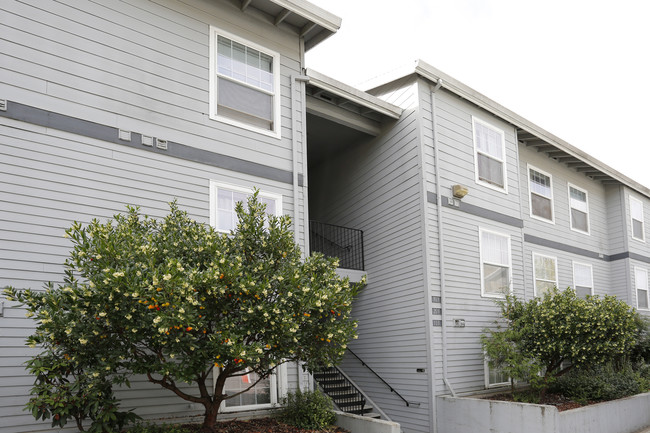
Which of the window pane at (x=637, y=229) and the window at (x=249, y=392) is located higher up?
the window pane at (x=637, y=229)

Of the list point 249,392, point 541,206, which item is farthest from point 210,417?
point 541,206

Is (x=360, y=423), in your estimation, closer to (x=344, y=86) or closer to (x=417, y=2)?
(x=344, y=86)

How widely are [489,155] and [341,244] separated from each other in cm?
420

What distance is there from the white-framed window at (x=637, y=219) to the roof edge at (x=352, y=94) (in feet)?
36.9

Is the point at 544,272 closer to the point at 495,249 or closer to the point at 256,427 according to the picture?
the point at 495,249

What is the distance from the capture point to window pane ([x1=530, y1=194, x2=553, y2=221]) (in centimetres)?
1504

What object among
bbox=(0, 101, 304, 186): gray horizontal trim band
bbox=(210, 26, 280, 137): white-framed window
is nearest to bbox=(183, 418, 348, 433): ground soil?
bbox=(0, 101, 304, 186): gray horizontal trim band

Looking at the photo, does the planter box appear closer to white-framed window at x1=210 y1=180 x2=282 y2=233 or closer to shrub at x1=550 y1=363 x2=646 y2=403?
shrub at x1=550 y1=363 x2=646 y2=403

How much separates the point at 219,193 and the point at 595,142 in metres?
43.6

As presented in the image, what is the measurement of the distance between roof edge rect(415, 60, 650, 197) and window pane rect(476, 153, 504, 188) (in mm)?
1167

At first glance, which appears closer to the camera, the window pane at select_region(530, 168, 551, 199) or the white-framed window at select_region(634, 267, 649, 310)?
the window pane at select_region(530, 168, 551, 199)

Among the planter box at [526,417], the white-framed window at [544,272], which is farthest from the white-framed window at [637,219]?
the planter box at [526,417]

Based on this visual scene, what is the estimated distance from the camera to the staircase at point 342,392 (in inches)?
450

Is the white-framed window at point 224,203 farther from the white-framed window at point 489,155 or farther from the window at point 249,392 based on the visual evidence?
the white-framed window at point 489,155
